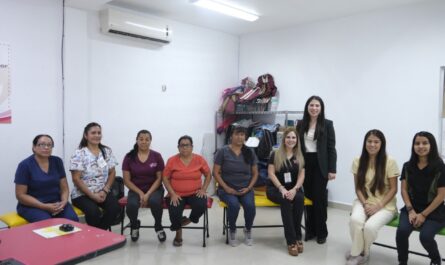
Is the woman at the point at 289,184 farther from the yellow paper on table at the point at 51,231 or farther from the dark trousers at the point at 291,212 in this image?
the yellow paper on table at the point at 51,231

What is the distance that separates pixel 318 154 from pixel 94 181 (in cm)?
217

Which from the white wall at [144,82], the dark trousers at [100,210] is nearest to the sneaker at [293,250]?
the dark trousers at [100,210]

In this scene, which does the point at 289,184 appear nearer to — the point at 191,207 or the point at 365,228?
the point at 365,228

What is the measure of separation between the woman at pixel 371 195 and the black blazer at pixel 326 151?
0.29 meters

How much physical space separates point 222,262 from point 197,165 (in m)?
1.00

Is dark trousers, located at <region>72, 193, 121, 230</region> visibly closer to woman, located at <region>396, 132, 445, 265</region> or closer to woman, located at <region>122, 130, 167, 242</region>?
woman, located at <region>122, 130, 167, 242</region>

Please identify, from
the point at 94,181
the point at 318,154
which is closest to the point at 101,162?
the point at 94,181

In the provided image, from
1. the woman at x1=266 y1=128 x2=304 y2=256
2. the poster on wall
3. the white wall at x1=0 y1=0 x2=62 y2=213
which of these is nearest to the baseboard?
the woman at x1=266 y1=128 x2=304 y2=256

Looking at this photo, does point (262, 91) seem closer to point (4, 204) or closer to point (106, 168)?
point (106, 168)

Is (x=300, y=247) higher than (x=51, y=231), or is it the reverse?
(x=51, y=231)

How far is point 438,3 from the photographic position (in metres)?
4.11

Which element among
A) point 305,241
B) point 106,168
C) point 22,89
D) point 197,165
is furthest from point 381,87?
point 22,89

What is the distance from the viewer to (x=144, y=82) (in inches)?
189

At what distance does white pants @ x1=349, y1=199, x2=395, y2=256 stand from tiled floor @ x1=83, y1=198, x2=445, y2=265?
0.23 metres
